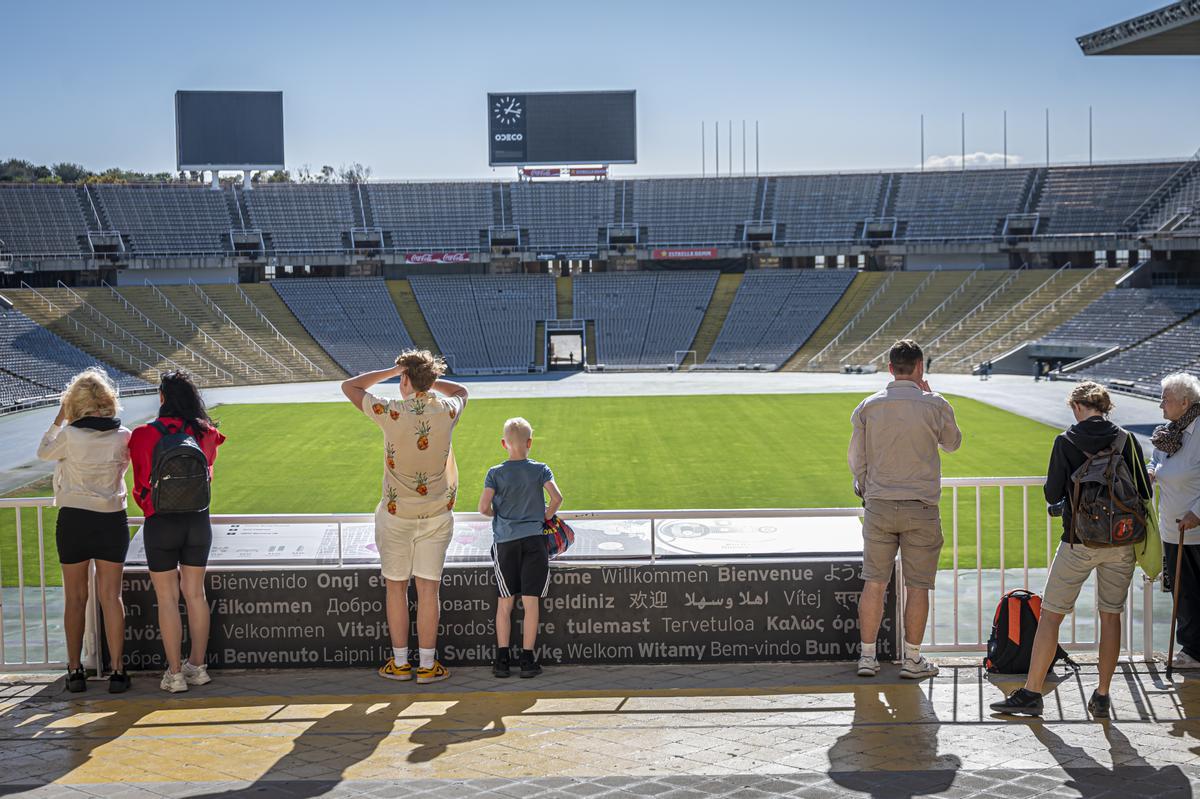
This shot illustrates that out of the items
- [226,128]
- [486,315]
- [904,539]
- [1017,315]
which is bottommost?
[904,539]

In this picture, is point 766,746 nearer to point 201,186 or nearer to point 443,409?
point 443,409

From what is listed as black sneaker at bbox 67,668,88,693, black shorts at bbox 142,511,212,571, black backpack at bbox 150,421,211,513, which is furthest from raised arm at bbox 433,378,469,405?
black sneaker at bbox 67,668,88,693

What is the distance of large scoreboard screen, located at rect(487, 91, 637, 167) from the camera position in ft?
224

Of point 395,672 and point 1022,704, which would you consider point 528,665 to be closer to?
point 395,672

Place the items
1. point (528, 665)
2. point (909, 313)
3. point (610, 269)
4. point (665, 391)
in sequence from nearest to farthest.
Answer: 1. point (528, 665)
2. point (665, 391)
3. point (909, 313)
4. point (610, 269)

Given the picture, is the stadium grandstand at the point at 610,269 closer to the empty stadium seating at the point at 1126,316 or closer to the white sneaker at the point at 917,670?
the empty stadium seating at the point at 1126,316

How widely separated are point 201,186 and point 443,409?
67.3 meters

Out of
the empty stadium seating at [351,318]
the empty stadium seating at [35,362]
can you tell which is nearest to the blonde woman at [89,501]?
the empty stadium seating at [35,362]

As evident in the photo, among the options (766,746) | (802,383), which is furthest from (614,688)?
(802,383)

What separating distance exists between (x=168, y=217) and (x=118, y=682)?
2515 inches

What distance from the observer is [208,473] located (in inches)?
267

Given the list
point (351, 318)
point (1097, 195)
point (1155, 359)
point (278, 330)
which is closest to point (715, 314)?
point (351, 318)

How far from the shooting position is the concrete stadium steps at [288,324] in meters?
55.8

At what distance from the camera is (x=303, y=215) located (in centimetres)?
6906
